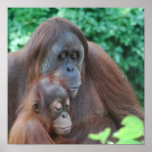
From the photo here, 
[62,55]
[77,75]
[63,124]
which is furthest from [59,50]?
[63,124]

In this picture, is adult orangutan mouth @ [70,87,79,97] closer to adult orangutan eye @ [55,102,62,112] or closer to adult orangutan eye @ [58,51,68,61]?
adult orangutan eye @ [55,102,62,112]

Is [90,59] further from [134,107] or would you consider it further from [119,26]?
[134,107]

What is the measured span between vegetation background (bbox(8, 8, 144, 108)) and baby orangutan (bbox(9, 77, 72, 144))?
1.38 feet

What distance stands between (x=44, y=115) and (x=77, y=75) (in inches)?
16.1

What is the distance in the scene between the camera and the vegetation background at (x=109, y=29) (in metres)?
2.30

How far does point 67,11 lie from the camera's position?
2.29 metres

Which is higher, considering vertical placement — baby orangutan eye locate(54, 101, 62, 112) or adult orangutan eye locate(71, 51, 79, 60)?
adult orangutan eye locate(71, 51, 79, 60)

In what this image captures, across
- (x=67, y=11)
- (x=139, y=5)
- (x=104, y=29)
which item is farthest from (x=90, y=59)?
(x=139, y=5)

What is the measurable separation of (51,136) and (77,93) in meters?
0.40

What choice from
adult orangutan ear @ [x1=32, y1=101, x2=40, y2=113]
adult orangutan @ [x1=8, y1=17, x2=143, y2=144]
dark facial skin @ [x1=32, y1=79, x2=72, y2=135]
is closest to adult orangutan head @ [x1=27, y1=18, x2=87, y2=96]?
adult orangutan @ [x1=8, y1=17, x2=143, y2=144]

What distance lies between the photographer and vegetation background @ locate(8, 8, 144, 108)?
230 cm

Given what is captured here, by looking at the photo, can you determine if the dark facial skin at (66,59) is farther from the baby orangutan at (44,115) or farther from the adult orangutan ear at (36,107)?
the adult orangutan ear at (36,107)

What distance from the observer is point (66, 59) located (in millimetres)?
2258

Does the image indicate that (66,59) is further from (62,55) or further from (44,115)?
(44,115)
